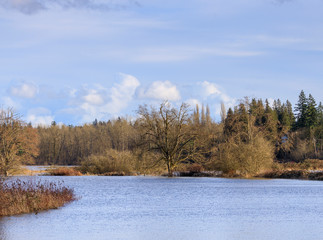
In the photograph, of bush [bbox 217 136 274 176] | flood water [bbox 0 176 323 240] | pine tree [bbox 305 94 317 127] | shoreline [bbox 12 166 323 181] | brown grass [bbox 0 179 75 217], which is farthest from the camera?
pine tree [bbox 305 94 317 127]

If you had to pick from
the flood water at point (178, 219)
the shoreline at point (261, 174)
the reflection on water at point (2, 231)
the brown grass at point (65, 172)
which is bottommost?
the flood water at point (178, 219)

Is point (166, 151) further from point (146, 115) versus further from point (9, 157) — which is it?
point (9, 157)

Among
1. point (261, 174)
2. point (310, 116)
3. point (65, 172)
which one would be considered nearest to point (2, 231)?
point (261, 174)

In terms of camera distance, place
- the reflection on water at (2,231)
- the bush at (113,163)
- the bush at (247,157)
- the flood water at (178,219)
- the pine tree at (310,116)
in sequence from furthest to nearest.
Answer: the pine tree at (310,116), the bush at (113,163), the bush at (247,157), the flood water at (178,219), the reflection on water at (2,231)

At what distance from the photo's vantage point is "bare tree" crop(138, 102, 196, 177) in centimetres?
6625

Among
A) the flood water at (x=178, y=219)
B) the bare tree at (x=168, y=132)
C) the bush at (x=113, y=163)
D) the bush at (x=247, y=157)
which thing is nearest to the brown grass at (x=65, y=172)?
the bush at (x=113, y=163)

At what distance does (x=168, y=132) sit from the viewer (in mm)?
66938

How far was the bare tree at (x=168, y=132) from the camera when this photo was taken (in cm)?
6625

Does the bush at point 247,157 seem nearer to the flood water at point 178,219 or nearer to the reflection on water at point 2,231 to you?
the flood water at point 178,219

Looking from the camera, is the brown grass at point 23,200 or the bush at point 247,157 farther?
the bush at point 247,157

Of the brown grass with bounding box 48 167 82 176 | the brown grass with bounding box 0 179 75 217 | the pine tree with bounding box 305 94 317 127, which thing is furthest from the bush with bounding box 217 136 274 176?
the pine tree with bounding box 305 94 317 127

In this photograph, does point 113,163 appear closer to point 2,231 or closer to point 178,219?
point 178,219

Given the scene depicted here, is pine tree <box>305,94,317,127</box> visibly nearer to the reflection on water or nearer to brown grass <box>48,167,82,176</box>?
brown grass <box>48,167,82,176</box>

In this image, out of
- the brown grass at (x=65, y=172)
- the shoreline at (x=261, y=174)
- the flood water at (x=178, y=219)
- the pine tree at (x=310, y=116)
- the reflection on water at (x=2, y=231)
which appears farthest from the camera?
the pine tree at (x=310, y=116)
